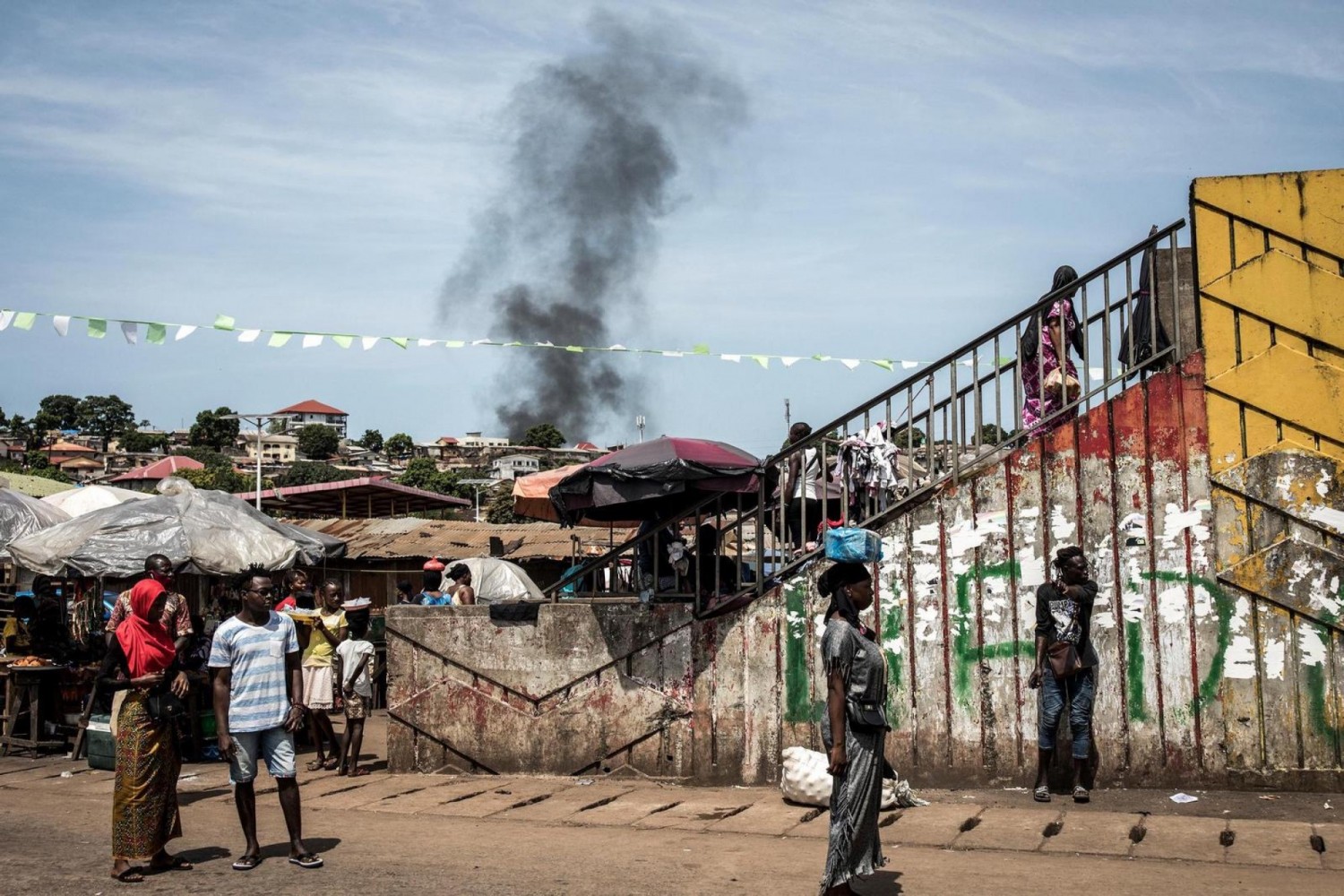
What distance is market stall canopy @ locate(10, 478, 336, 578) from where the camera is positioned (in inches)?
526

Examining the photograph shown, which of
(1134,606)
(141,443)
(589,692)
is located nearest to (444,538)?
(589,692)

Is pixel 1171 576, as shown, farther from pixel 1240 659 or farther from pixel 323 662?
pixel 323 662

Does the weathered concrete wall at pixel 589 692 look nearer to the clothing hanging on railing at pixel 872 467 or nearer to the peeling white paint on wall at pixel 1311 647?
the clothing hanging on railing at pixel 872 467

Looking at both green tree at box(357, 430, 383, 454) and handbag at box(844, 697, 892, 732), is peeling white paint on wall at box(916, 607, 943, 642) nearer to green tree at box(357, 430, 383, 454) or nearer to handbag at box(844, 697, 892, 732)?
handbag at box(844, 697, 892, 732)

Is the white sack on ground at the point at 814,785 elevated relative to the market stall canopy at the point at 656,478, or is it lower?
Result: lower

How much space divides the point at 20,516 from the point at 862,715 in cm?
1462

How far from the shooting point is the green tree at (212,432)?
131750 millimetres

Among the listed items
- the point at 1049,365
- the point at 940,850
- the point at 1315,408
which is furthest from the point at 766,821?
the point at 1315,408

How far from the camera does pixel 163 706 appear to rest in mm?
7562

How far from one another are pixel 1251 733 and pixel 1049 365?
3.18 metres

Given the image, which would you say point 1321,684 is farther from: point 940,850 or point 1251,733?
point 940,850

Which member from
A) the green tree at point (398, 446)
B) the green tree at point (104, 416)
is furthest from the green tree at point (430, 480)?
the green tree at point (104, 416)

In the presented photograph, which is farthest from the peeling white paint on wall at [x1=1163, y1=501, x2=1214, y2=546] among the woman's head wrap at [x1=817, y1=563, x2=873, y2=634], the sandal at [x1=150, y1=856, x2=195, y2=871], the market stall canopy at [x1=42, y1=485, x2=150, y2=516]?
the market stall canopy at [x1=42, y1=485, x2=150, y2=516]

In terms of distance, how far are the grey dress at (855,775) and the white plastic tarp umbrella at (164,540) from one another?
30.6 feet
